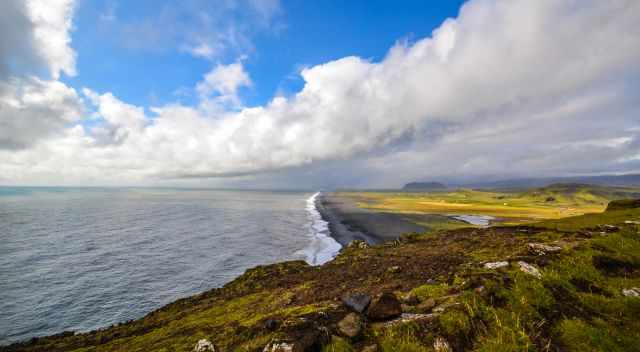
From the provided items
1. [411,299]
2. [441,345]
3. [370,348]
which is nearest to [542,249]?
[411,299]

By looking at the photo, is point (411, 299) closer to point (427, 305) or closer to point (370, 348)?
point (427, 305)

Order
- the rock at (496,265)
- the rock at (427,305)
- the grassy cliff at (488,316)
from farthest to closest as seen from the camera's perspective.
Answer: the rock at (496,265), the rock at (427,305), the grassy cliff at (488,316)

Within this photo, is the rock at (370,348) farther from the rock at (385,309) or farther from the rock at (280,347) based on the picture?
the rock at (280,347)

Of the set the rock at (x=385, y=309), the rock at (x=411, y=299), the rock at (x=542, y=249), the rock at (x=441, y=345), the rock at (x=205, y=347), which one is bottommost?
the rock at (x=205, y=347)

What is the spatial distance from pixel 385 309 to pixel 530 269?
739cm

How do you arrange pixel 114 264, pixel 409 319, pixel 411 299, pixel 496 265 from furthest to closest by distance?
pixel 114 264
pixel 496 265
pixel 411 299
pixel 409 319

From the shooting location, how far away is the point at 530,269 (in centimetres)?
1175

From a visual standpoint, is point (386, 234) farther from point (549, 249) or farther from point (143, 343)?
point (143, 343)

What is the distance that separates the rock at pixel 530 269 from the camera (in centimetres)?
1135

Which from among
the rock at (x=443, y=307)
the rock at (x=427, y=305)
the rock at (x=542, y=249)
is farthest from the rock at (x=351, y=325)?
the rock at (x=542, y=249)

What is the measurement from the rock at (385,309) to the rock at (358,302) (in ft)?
1.08

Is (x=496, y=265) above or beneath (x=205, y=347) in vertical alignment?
above

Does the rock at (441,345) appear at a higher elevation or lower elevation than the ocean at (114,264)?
higher

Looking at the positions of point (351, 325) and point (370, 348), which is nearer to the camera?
point (370, 348)
